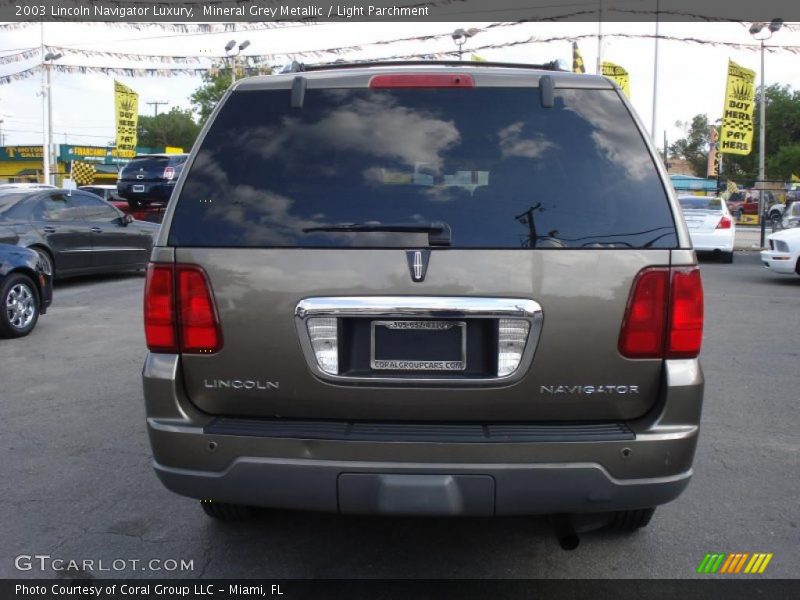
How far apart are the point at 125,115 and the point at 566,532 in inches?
1193

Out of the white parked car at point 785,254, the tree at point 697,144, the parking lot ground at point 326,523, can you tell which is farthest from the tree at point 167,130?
the parking lot ground at point 326,523

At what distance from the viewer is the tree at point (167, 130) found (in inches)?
3442

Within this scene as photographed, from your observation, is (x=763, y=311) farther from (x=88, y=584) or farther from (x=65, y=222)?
(x=65, y=222)

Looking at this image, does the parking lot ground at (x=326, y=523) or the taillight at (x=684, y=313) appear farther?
the parking lot ground at (x=326, y=523)

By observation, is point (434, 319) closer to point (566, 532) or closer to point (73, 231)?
point (566, 532)

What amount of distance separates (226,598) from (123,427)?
2488mm

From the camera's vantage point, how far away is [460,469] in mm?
2562

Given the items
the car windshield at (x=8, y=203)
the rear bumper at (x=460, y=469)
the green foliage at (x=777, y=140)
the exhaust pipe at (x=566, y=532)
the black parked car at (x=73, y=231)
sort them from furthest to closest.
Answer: the green foliage at (x=777, y=140)
the black parked car at (x=73, y=231)
the car windshield at (x=8, y=203)
the exhaust pipe at (x=566, y=532)
the rear bumper at (x=460, y=469)

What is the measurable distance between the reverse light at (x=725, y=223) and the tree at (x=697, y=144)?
6740 cm

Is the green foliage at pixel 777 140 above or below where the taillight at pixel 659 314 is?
above

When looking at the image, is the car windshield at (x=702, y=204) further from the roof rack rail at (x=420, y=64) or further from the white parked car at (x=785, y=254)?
the roof rack rail at (x=420, y=64)

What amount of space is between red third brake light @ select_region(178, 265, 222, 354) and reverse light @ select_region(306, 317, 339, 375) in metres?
0.35

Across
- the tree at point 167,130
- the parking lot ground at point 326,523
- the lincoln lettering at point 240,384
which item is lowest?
the parking lot ground at point 326,523

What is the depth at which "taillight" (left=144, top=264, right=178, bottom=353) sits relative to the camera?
2.75m
